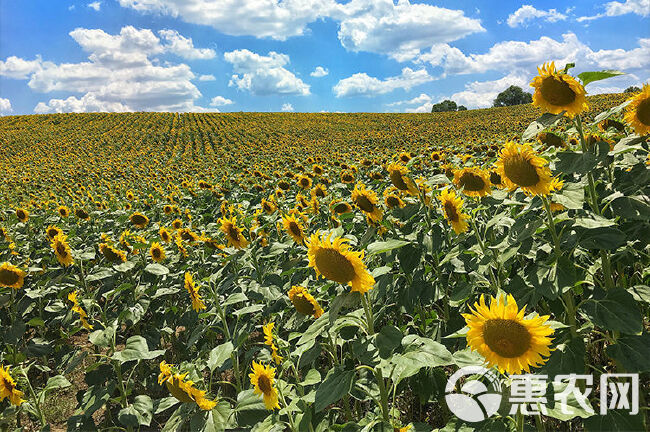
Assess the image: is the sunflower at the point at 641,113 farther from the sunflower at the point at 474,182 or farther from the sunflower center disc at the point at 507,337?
the sunflower center disc at the point at 507,337

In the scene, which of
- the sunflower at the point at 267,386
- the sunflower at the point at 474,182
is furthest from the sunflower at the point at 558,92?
the sunflower at the point at 267,386

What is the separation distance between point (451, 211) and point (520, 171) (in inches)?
28.6

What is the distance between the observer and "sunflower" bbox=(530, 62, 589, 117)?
6.56 feet

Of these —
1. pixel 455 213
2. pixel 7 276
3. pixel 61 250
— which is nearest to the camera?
pixel 455 213

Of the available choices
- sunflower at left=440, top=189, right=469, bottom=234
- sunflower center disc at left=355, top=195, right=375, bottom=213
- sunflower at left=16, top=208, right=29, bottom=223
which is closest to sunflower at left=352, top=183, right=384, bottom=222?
sunflower center disc at left=355, top=195, right=375, bottom=213

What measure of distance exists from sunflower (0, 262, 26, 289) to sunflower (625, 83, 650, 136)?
5143mm

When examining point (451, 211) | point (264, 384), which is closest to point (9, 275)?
point (264, 384)

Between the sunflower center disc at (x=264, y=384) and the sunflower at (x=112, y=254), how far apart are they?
2.64 meters

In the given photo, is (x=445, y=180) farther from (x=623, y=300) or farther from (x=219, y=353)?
(x=219, y=353)

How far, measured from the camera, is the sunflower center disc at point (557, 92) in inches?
79.0

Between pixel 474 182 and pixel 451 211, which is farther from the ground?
pixel 474 182

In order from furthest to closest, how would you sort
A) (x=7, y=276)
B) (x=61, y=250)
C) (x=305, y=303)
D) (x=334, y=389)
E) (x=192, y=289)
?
1. (x=61, y=250)
2. (x=7, y=276)
3. (x=192, y=289)
4. (x=305, y=303)
5. (x=334, y=389)

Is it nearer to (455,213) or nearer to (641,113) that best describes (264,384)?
(455,213)

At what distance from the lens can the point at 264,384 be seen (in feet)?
7.28
